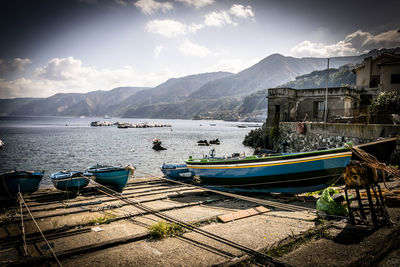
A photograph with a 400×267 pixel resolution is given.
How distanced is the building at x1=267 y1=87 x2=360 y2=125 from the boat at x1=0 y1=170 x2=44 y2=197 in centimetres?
3069

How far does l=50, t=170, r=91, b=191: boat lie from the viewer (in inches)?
502

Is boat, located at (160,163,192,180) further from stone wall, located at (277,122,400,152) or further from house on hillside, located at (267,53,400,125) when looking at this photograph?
house on hillside, located at (267,53,400,125)

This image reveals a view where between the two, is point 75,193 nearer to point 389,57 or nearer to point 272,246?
point 272,246

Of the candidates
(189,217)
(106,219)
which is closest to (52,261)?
(106,219)

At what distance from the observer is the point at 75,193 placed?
13.1m

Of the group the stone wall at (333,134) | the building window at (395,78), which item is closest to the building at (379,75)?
the building window at (395,78)

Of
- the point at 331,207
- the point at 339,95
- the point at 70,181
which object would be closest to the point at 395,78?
the point at 339,95

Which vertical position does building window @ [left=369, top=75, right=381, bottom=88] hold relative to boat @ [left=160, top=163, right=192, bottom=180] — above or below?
above

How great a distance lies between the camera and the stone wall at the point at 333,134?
49.7 feet

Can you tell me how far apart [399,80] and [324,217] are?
34.9m

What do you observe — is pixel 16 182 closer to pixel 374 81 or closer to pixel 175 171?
pixel 175 171

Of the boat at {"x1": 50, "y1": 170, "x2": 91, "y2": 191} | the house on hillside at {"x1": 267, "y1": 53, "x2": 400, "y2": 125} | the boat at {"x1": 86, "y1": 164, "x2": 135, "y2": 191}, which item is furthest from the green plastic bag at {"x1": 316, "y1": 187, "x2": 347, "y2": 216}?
the house on hillside at {"x1": 267, "y1": 53, "x2": 400, "y2": 125}

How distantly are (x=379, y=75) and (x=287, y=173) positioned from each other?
35658mm

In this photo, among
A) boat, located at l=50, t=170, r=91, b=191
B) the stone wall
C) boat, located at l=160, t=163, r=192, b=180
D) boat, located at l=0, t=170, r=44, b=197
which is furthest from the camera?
boat, located at l=160, t=163, r=192, b=180
